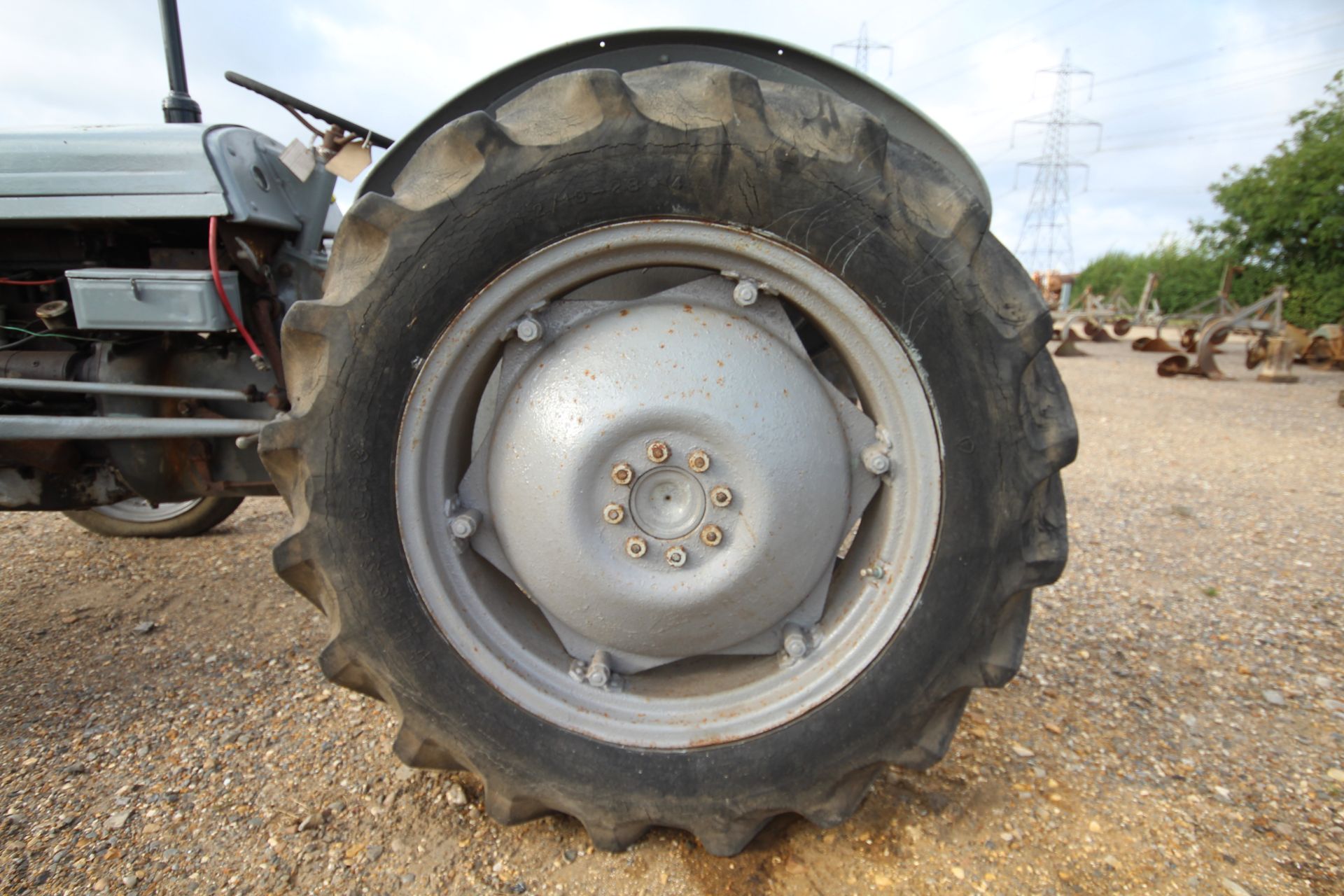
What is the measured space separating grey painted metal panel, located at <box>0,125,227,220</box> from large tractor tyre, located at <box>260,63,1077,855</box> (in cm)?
90

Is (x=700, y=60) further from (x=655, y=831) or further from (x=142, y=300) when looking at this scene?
(x=655, y=831)

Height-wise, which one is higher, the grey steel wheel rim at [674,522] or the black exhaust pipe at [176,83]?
the black exhaust pipe at [176,83]

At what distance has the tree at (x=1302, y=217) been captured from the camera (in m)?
12.7

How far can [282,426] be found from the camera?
4.37ft

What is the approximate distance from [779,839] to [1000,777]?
22.6 inches

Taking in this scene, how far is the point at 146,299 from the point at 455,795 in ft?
4.73

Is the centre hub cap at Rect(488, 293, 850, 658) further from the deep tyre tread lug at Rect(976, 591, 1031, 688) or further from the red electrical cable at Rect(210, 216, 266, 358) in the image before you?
the red electrical cable at Rect(210, 216, 266, 358)

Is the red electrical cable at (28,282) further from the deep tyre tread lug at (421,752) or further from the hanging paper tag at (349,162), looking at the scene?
the deep tyre tread lug at (421,752)

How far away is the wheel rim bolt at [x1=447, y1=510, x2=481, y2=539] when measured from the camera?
1.44 metres

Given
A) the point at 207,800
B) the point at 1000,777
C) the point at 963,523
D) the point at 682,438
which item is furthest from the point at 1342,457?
the point at 207,800

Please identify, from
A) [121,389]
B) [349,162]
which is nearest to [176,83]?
[349,162]

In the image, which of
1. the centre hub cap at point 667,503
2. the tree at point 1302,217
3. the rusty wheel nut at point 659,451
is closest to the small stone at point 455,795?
the centre hub cap at point 667,503

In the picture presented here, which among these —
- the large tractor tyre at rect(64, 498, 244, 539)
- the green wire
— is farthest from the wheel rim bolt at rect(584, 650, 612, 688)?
the large tractor tyre at rect(64, 498, 244, 539)

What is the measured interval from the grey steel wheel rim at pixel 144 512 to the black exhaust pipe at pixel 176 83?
162 centimetres
